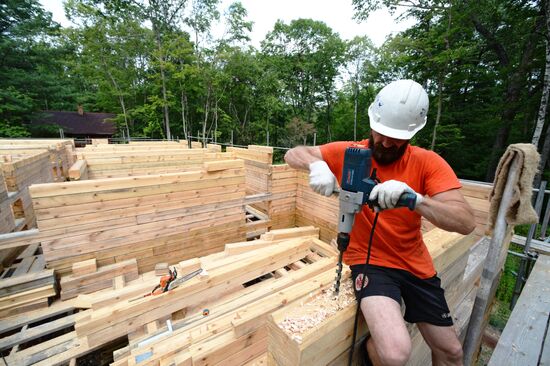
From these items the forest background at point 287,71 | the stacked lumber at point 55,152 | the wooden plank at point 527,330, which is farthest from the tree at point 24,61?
the wooden plank at point 527,330

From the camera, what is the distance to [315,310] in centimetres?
116

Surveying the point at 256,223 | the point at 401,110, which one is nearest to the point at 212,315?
the point at 401,110

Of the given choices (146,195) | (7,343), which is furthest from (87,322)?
(146,195)

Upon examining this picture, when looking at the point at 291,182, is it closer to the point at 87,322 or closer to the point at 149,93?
the point at 87,322

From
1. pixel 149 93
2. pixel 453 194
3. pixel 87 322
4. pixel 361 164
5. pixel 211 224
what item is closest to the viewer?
pixel 361 164

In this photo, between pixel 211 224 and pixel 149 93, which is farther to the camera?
pixel 149 93

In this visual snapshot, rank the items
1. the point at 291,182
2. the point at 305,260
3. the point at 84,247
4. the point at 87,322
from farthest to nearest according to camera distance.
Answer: the point at 291,182
the point at 305,260
the point at 84,247
the point at 87,322

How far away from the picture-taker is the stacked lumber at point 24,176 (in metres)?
3.54

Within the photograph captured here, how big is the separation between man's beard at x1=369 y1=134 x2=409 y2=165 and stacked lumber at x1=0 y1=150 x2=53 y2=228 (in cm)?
504

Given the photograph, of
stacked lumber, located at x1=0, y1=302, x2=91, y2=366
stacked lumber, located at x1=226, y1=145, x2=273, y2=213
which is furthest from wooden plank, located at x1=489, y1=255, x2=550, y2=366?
stacked lumber, located at x1=226, y1=145, x2=273, y2=213

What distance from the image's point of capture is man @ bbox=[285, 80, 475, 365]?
4.39 feet

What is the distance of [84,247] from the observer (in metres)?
3.66

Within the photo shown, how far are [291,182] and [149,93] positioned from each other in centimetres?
2023

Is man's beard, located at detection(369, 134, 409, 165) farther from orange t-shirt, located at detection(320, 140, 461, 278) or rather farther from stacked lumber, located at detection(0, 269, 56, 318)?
stacked lumber, located at detection(0, 269, 56, 318)
